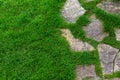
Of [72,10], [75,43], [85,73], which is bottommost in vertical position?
[85,73]

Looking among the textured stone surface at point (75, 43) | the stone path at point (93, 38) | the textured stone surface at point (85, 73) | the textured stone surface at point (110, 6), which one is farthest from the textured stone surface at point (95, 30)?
the textured stone surface at point (85, 73)

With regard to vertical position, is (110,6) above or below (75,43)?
above

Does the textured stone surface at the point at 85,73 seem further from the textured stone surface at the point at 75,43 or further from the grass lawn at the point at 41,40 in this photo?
the textured stone surface at the point at 75,43

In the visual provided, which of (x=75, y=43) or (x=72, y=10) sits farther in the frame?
(x=72, y=10)

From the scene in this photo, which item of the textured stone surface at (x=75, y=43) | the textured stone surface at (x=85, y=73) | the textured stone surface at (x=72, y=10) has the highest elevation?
the textured stone surface at (x=72, y=10)

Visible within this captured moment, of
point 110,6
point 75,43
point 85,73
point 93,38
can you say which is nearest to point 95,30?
point 93,38

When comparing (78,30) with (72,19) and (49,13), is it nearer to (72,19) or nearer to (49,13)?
(72,19)

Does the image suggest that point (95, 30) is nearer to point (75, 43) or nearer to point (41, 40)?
point (75, 43)
